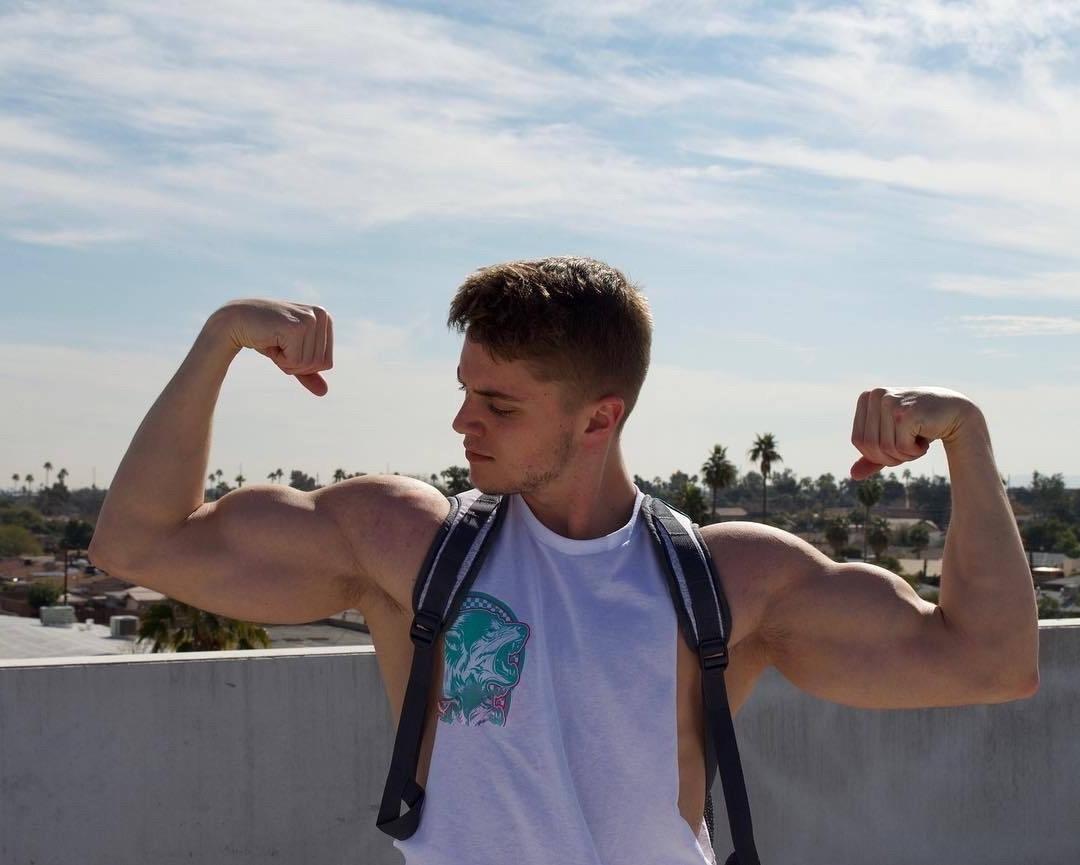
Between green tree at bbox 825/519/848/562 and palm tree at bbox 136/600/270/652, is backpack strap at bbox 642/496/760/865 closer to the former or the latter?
palm tree at bbox 136/600/270/652

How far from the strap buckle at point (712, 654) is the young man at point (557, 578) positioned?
0.04 metres

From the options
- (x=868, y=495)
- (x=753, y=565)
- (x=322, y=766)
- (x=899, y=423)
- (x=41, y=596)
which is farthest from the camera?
(x=868, y=495)

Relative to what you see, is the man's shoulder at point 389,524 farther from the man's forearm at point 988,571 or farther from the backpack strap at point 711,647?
the man's forearm at point 988,571

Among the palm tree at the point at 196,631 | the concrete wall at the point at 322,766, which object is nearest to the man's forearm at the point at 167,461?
the concrete wall at the point at 322,766

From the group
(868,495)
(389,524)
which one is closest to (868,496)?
(868,495)

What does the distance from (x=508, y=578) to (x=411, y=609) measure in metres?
0.15

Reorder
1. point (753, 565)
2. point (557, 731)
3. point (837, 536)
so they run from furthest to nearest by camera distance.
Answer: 1. point (837, 536)
2. point (753, 565)
3. point (557, 731)

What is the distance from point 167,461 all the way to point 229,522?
125mm

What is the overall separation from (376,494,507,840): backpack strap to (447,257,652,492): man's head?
9 cm

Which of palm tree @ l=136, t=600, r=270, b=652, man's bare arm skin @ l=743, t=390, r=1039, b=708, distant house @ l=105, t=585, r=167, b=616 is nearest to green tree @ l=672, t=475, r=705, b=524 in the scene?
distant house @ l=105, t=585, r=167, b=616

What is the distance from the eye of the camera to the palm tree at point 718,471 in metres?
62.8

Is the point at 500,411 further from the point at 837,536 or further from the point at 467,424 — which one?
the point at 837,536

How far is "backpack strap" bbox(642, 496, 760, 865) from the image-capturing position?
1766 mm

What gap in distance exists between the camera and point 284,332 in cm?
176
